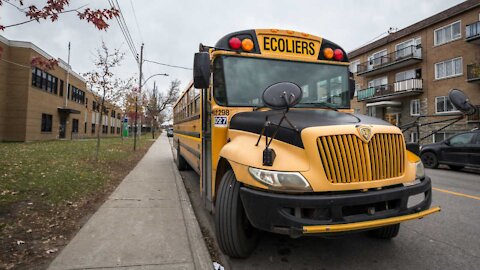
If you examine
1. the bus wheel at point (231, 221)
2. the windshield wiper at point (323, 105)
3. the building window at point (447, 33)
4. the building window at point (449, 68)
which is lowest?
the bus wheel at point (231, 221)

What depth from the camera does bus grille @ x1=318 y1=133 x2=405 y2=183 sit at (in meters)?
2.51

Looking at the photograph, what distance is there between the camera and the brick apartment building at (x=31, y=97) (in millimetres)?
19406

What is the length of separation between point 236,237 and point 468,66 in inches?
884

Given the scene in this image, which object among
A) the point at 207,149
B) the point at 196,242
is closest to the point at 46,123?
the point at 207,149

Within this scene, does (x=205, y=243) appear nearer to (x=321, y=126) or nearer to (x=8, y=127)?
(x=321, y=126)

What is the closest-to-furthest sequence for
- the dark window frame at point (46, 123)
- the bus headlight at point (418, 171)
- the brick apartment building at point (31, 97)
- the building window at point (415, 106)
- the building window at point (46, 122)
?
the bus headlight at point (418, 171) < the brick apartment building at point (31, 97) < the dark window frame at point (46, 123) < the building window at point (46, 122) < the building window at point (415, 106)

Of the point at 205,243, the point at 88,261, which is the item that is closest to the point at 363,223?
the point at 205,243

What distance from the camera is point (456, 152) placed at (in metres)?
10.3

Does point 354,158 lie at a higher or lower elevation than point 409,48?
lower

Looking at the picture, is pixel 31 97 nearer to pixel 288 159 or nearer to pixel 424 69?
pixel 288 159

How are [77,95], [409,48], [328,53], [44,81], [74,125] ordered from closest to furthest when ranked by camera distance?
[328,53] → [44,81] → [409,48] → [74,125] → [77,95]

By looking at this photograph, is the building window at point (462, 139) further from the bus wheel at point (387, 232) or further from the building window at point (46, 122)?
the building window at point (46, 122)

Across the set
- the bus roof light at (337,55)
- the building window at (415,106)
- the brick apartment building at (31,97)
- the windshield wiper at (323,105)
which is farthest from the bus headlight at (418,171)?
the building window at (415,106)

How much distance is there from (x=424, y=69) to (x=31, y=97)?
29216 millimetres
